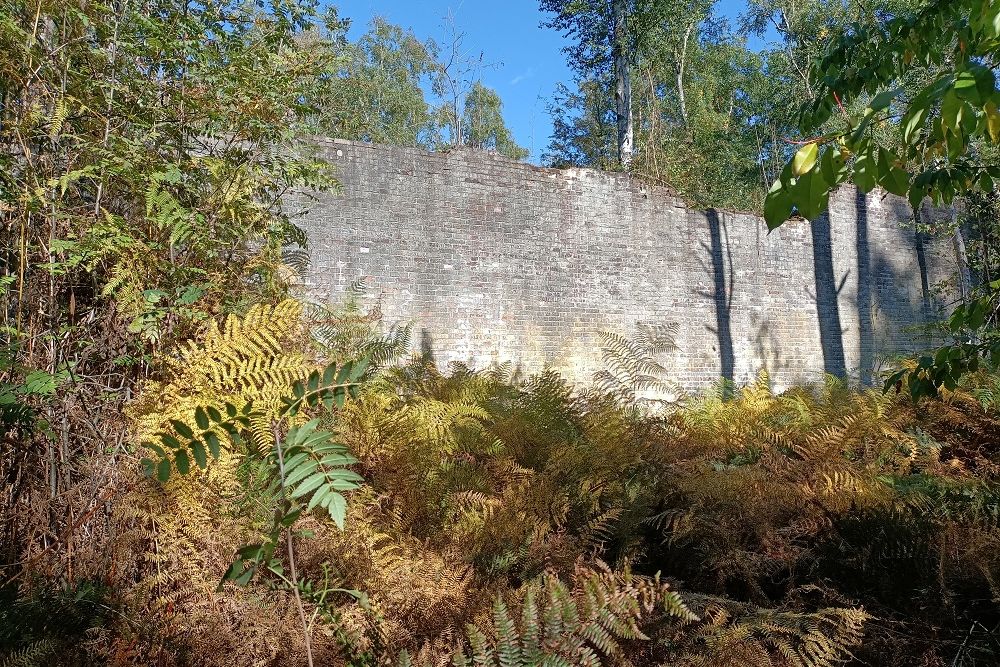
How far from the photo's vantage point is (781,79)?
22531 mm

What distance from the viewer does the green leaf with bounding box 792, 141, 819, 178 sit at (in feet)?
3.68

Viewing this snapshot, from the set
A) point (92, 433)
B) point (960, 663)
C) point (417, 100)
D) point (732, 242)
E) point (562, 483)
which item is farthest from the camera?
point (417, 100)

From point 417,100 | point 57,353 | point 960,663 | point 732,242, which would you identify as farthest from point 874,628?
point 417,100

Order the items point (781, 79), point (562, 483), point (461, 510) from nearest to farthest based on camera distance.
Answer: point (461, 510) → point (562, 483) → point (781, 79)

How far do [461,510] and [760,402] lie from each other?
3.05 metres

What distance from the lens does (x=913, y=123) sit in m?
1.12

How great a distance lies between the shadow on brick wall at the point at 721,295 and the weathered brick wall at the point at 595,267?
0.03 meters

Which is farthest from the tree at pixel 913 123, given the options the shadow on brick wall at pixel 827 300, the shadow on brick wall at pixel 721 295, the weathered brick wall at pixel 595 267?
the shadow on brick wall at pixel 827 300

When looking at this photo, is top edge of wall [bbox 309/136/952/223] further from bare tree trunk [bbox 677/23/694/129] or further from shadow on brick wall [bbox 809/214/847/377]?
bare tree trunk [bbox 677/23/694/129]

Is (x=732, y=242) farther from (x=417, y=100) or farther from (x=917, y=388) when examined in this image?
(x=417, y=100)

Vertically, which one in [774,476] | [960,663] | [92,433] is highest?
[92,433]

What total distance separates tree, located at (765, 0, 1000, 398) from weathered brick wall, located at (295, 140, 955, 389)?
240 inches

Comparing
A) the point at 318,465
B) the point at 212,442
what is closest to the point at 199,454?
the point at 212,442

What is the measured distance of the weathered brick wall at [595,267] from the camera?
26.3 feet
